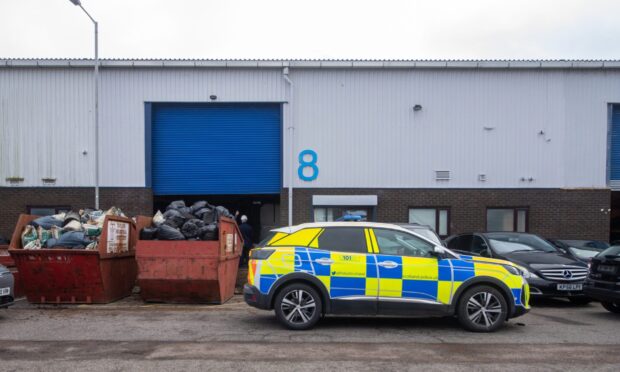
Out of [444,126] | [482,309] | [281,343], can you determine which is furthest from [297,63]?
[281,343]

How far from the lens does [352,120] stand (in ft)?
63.3

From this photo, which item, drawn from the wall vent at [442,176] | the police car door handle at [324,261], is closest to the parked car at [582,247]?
the wall vent at [442,176]

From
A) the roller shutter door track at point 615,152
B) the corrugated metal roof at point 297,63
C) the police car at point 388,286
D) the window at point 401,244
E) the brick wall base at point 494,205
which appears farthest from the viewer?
the roller shutter door track at point 615,152

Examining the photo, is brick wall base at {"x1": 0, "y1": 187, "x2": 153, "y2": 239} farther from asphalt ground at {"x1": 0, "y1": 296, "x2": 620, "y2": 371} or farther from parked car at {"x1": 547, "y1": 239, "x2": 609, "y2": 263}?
parked car at {"x1": 547, "y1": 239, "x2": 609, "y2": 263}

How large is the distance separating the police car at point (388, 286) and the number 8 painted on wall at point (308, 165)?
415 inches

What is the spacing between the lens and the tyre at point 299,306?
28.2 ft

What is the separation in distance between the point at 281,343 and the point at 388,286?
1.85 meters

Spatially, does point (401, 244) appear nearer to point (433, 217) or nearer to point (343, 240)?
point (343, 240)

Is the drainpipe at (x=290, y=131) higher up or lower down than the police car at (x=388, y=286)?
higher up

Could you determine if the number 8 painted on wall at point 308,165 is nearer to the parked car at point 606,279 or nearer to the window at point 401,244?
the parked car at point 606,279

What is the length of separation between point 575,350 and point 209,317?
581cm

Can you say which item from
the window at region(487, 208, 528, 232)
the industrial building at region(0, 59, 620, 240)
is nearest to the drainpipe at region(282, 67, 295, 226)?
the industrial building at region(0, 59, 620, 240)

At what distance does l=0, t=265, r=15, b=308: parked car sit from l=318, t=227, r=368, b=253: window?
5.22 meters

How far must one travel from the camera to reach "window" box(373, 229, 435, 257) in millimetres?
8711
